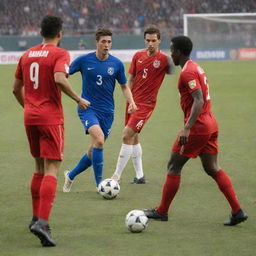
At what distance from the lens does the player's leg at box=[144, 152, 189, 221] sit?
312 inches

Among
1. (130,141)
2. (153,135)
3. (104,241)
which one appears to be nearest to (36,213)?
(104,241)

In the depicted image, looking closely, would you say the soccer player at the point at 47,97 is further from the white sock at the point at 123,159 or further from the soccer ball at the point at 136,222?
the white sock at the point at 123,159

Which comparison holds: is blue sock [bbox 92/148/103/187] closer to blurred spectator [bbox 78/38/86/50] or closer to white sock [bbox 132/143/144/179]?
white sock [bbox 132/143/144/179]

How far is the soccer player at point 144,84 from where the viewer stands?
10609mm

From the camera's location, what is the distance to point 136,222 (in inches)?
296

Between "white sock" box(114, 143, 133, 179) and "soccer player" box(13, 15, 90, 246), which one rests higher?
"soccer player" box(13, 15, 90, 246)

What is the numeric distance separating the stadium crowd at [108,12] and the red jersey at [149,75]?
3086cm

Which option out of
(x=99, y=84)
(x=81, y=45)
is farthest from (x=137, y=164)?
(x=81, y=45)

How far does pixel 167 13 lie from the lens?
44.4m

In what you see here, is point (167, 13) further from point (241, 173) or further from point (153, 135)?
point (241, 173)

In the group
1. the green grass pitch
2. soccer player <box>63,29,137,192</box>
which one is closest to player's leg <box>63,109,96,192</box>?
soccer player <box>63,29,137,192</box>

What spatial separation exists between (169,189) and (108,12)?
121ft

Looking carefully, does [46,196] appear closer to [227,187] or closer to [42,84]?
[42,84]

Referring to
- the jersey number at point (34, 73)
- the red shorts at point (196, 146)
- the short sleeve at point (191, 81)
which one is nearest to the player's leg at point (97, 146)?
the red shorts at point (196, 146)
